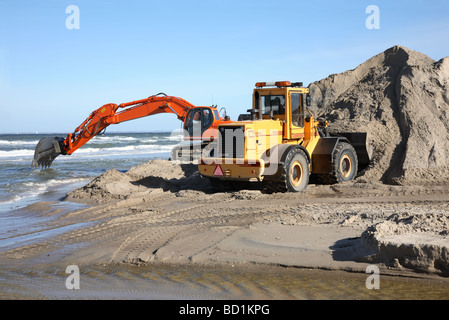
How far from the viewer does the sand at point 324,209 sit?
6.19m

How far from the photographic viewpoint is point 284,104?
11414 millimetres

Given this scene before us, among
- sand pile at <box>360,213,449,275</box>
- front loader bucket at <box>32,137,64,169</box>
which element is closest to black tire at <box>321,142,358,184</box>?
sand pile at <box>360,213,449,275</box>

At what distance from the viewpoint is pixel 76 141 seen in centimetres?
1446

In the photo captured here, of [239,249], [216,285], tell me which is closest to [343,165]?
[239,249]

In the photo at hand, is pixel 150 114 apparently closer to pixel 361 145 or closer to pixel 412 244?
pixel 361 145

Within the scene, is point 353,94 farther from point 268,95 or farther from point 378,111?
point 268,95

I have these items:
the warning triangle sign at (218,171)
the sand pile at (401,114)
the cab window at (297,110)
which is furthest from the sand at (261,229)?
the cab window at (297,110)

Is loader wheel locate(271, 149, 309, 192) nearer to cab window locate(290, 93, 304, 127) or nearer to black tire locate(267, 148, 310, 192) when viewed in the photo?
black tire locate(267, 148, 310, 192)

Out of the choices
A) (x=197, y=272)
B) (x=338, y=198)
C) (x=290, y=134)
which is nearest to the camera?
(x=197, y=272)

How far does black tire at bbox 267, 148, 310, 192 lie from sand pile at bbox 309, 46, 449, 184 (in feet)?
7.08

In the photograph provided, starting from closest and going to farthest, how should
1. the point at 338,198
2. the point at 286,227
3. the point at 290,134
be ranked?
the point at 286,227
the point at 338,198
the point at 290,134

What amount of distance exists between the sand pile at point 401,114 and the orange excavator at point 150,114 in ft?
11.7
